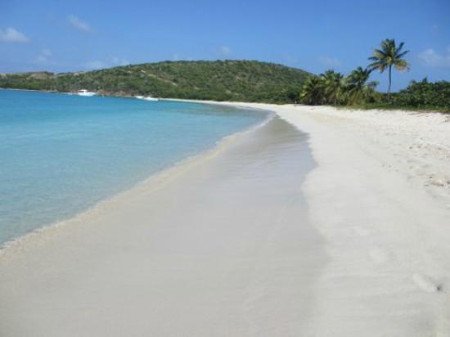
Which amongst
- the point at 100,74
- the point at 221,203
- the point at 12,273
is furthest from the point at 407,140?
the point at 100,74

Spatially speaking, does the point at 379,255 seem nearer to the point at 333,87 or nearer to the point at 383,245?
the point at 383,245

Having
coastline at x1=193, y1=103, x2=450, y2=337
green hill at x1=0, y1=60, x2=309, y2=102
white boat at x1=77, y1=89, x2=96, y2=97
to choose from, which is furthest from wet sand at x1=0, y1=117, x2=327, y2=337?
white boat at x1=77, y1=89, x2=96, y2=97

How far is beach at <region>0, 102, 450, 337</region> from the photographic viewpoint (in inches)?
151

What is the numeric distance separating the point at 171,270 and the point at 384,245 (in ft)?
7.94

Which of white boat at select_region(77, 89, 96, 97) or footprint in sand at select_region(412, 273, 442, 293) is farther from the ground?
white boat at select_region(77, 89, 96, 97)

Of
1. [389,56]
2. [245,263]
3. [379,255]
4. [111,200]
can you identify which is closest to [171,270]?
[245,263]

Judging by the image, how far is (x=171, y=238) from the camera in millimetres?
6160

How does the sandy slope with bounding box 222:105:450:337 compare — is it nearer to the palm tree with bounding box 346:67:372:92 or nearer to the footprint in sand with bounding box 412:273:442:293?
the footprint in sand with bounding box 412:273:442:293

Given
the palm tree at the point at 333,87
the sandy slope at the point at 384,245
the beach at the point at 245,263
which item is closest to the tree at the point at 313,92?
the palm tree at the point at 333,87

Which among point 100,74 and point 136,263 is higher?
point 100,74

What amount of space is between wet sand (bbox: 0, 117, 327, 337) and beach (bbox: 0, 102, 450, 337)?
2 cm

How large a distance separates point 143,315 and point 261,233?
2615 mm

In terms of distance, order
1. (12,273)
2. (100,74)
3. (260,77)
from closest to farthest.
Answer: (12,273), (260,77), (100,74)

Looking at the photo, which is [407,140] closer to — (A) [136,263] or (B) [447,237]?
(B) [447,237]
